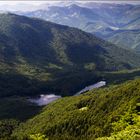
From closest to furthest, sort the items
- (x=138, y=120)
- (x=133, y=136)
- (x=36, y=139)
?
(x=133, y=136) → (x=138, y=120) → (x=36, y=139)

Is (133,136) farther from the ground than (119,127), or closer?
farther from the ground

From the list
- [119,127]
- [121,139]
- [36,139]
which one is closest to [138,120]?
[119,127]

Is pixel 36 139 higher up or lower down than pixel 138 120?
lower down

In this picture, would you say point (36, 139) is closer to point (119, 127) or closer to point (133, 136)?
point (119, 127)

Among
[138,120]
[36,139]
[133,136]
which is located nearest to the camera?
[133,136]

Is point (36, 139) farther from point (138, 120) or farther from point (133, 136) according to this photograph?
point (133, 136)

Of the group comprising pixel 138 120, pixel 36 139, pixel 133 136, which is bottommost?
pixel 36 139

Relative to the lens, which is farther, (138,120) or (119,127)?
(119,127)

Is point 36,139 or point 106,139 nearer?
point 106,139
